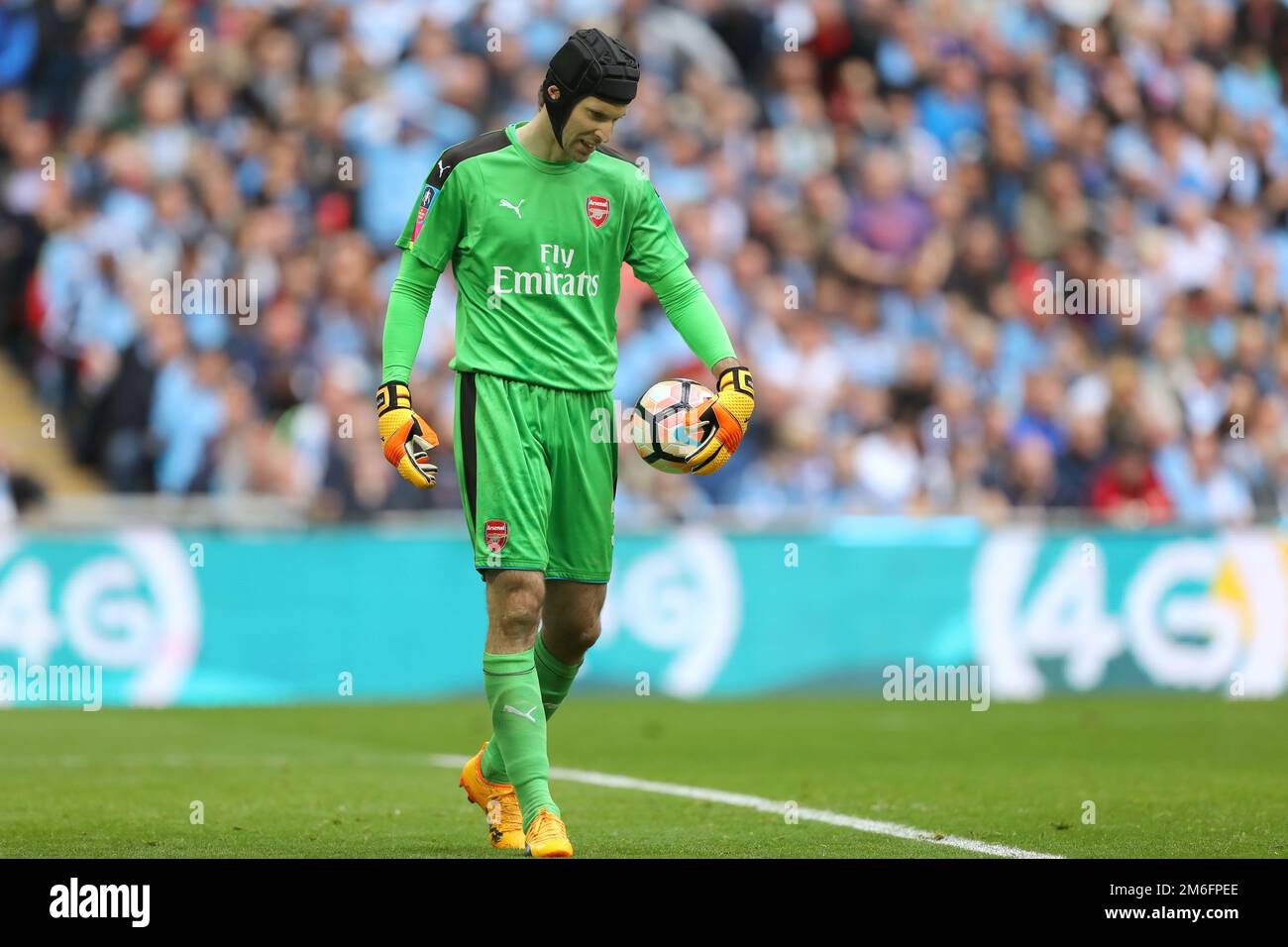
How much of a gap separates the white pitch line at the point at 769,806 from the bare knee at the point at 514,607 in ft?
5.45

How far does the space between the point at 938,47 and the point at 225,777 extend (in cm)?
1337

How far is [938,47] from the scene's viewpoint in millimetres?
21625

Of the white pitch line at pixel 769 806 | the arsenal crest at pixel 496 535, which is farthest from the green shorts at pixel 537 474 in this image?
the white pitch line at pixel 769 806

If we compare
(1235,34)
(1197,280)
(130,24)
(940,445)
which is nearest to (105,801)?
(940,445)

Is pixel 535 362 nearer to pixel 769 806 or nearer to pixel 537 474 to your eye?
pixel 537 474

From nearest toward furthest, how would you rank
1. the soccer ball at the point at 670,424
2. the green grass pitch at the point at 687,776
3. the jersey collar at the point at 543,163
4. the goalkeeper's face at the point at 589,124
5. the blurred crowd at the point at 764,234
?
the goalkeeper's face at the point at 589,124 → the soccer ball at the point at 670,424 → the jersey collar at the point at 543,163 → the green grass pitch at the point at 687,776 → the blurred crowd at the point at 764,234

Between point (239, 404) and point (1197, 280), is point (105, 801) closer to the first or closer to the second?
point (239, 404)

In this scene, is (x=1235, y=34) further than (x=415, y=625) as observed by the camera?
Yes

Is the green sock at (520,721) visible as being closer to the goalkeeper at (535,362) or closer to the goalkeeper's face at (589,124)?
the goalkeeper at (535,362)

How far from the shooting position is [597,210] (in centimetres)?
772

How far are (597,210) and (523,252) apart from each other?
0.33m

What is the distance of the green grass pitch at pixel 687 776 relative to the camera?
25.7 ft

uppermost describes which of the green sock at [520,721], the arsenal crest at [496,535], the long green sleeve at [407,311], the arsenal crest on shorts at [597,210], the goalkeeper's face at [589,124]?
the goalkeeper's face at [589,124]

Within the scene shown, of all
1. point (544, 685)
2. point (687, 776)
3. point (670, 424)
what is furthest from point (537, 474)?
point (687, 776)
